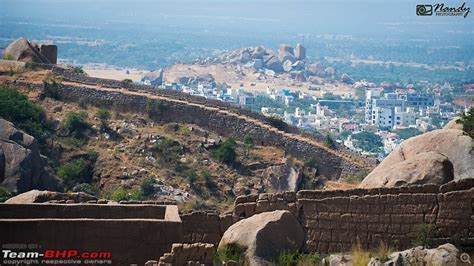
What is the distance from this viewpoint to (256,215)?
15945 millimetres

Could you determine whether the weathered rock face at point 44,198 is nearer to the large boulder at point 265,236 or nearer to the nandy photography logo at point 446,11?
the large boulder at point 265,236

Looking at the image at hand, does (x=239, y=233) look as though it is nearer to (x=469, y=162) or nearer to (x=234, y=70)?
(x=469, y=162)

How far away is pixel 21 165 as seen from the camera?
27141 millimetres

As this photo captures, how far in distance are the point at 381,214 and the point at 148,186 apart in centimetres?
1733

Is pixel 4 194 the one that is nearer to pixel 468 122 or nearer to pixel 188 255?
pixel 468 122

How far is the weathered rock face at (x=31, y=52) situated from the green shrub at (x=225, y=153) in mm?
8250

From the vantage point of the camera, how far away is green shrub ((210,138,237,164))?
35.7m

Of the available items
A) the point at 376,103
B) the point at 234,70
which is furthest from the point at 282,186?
the point at 234,70

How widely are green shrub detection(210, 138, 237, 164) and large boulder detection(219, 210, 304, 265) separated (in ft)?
64.7

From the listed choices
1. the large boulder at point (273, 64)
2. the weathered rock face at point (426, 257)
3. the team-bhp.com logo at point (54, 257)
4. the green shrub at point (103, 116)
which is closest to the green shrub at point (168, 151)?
the green shrub at point (103, 116)

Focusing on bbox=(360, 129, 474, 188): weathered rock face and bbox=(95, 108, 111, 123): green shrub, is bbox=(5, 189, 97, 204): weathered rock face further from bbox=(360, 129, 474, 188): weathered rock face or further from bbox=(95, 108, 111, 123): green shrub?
bbox=(95, 108, 111, 123): green shrub

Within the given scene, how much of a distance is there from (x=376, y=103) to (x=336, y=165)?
3399 inches

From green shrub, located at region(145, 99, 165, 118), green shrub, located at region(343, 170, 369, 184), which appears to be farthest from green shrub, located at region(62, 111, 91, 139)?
green shrub, located at region(343, 170, 369, 184)

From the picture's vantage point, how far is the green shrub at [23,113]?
34.2m
